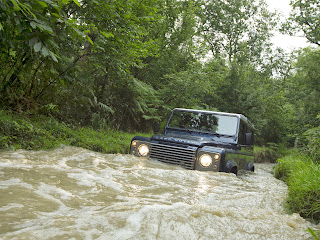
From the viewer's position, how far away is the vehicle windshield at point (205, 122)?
6191mm

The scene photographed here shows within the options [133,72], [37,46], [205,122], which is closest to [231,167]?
[205,122]

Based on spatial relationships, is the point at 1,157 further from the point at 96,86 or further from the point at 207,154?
the point at 96,86

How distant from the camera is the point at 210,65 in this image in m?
14.2

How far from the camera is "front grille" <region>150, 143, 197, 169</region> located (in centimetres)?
511

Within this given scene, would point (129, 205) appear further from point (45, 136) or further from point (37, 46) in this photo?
point (45, 136)

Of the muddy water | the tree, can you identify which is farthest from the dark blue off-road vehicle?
the tree

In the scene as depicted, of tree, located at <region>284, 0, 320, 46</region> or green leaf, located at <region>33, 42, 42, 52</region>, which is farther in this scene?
tree, located at <region>284, 0, 320, 46</region>

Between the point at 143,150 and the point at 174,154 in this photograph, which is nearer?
the point at 174,154

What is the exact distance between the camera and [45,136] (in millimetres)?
6453

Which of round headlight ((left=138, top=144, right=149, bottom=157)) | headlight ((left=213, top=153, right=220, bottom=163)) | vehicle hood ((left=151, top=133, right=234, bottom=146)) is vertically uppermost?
vehicle hood ((left=151, top=133, right=234, bottom=146))

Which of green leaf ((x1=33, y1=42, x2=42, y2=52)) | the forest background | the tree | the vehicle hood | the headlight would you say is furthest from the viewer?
the tree

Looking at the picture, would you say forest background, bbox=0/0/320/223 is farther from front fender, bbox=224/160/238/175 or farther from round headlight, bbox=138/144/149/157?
round headlight, bbox=138/144/149/157

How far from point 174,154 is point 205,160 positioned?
581mm

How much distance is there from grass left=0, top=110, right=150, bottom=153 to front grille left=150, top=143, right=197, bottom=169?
225cm
